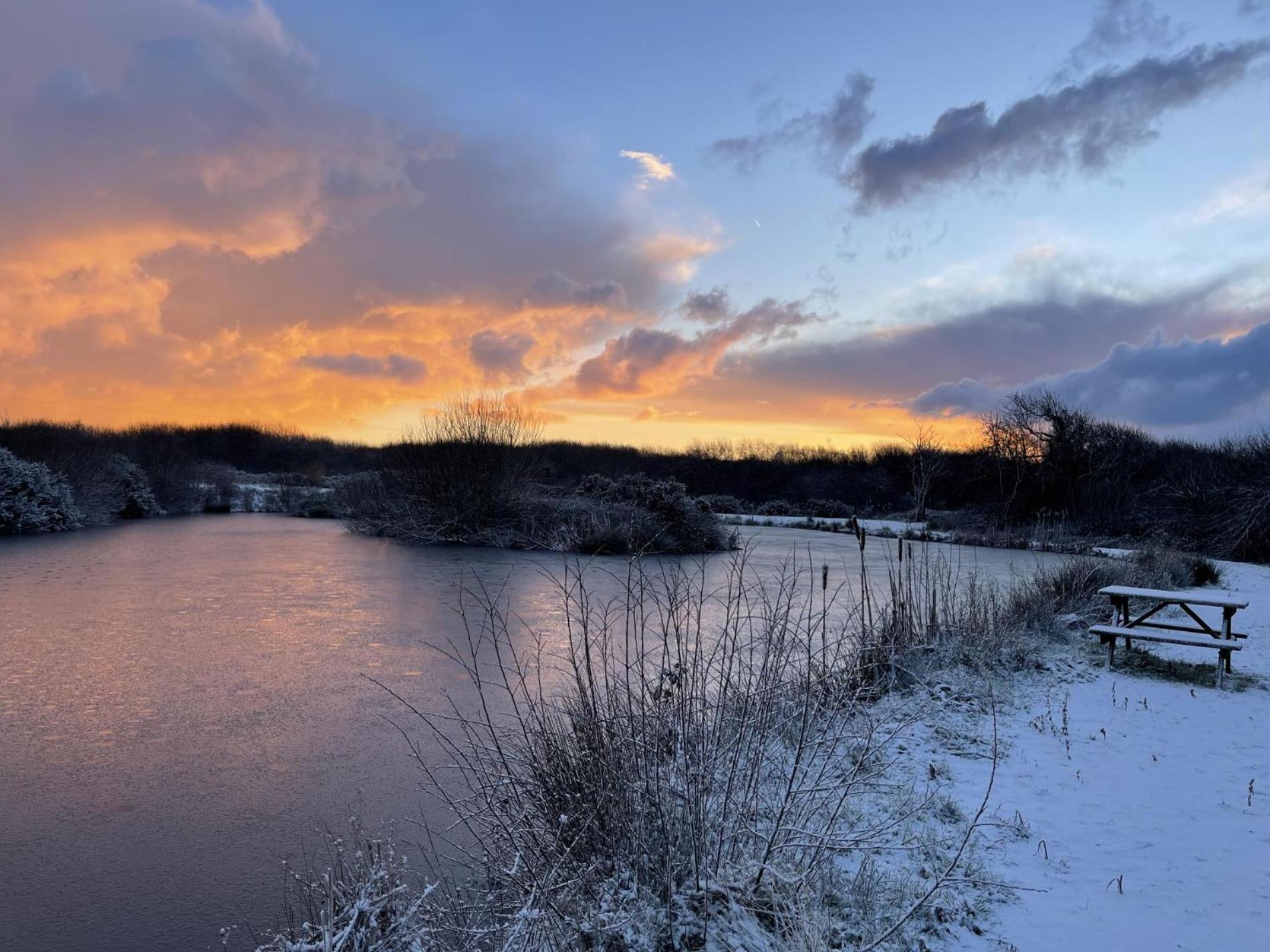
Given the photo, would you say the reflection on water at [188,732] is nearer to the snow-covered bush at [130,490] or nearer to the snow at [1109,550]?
the snow at [1109,550]

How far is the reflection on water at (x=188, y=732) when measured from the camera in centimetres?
350

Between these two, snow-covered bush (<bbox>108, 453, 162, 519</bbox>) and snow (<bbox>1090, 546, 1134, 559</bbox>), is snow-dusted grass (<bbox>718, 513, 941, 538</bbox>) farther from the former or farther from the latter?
snow-covered bush (<bbox>108, 453, 162, 519</bbox>)

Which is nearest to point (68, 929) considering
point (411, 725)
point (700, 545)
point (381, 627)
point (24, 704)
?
point (411, 725)

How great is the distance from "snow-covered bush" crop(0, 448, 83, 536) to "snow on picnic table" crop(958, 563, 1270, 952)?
22937 mm

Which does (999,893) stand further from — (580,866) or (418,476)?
(418,476)

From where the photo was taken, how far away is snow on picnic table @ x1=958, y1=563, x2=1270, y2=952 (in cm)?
311

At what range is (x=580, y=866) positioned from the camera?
313 cm

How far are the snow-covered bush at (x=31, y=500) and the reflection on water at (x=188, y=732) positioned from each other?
8072mm

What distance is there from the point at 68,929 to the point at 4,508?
21101mm

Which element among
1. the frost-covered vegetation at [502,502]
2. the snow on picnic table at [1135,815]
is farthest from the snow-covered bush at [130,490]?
the snow on picnic table at [1135,815]

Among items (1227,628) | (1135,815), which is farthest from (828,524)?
(1135,815)

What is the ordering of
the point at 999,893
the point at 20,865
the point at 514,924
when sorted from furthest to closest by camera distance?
1. the point at 20,865
2. the point at 999,893
3. the point at 514,924

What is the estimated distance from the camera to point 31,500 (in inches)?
809

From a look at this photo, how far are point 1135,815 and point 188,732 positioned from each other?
5953 mm
